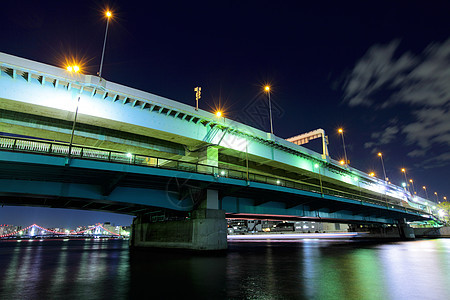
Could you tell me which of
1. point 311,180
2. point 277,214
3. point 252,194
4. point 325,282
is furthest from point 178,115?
point 311,180

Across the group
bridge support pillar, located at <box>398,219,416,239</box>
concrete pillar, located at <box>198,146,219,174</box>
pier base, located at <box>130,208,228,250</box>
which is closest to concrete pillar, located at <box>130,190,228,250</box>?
pier base, located at <box>130,208,228,250</box>

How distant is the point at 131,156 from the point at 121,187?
3510 mm

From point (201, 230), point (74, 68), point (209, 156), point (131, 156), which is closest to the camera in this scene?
point (131, 156)

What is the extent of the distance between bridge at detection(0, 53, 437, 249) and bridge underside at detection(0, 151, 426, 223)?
0.28ft

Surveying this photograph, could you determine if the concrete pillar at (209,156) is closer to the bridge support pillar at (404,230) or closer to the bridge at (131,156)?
the bridge at (131,156)

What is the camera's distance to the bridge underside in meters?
18.7

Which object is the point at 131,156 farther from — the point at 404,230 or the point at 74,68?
the point at 404,230

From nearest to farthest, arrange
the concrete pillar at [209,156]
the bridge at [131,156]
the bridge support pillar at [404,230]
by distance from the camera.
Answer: the bridge at [131,156], the concrete pillar at [209,156], the bridge support pillar at [404,230]

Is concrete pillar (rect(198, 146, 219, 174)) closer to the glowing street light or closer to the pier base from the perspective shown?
the pier base

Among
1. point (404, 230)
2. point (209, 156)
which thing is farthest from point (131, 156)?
Answer: point (404, 230)

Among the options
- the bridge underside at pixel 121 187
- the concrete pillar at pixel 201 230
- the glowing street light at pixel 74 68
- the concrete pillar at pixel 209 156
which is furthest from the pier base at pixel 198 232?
the glowing street light at pixel 74 68

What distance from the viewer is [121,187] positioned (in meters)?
24.0

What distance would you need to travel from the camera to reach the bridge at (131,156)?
→ 19.9 metres

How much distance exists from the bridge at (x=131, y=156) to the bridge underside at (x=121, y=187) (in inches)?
3.3
